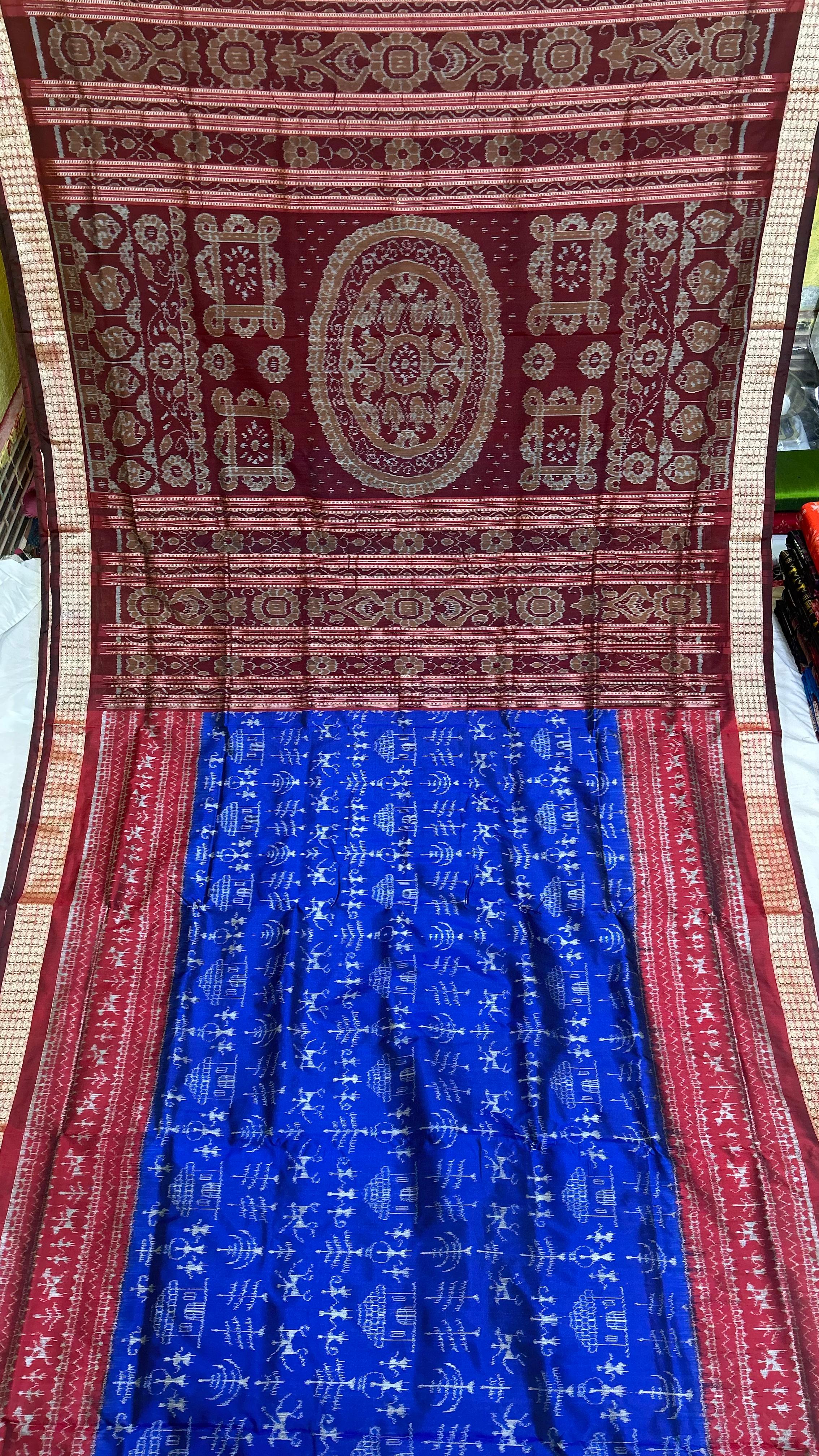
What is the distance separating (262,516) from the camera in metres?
2.10

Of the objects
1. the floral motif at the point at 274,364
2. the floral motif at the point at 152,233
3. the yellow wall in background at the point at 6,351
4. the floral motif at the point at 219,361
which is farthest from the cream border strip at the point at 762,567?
the yellow wall in background at the point at 6,351

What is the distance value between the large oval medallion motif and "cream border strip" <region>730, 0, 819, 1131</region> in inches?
19.6

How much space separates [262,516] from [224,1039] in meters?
1.01

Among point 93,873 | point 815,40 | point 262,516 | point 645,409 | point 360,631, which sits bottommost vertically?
point 93,873

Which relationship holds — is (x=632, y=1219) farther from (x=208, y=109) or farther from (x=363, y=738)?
(x=208, y=109)

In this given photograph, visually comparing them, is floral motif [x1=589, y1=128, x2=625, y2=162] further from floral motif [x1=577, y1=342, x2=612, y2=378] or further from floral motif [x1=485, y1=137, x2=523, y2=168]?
floral motif [x1=577, y1=342, x2=612, y2=378]

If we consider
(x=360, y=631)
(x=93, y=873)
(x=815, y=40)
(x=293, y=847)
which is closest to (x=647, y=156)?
(x=815, y=40)

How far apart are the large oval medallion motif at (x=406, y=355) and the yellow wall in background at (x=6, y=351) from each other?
78 centimetres

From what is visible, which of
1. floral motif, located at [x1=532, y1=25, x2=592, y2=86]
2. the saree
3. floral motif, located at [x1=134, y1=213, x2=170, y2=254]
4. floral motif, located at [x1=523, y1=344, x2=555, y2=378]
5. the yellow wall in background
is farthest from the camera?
the yellow wall in background

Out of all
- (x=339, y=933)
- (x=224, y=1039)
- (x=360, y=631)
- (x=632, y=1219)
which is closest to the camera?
(x=632, y=1219)

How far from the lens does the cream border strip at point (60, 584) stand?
1767 mm

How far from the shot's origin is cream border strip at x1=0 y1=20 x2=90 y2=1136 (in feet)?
5.80

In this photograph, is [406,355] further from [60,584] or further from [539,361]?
[60,584]

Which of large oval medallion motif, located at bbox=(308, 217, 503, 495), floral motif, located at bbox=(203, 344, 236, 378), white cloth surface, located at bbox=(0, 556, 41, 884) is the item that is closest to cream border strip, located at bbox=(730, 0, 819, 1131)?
large oval medallion motif, located at bbox=(308, 217, 503, 495)
